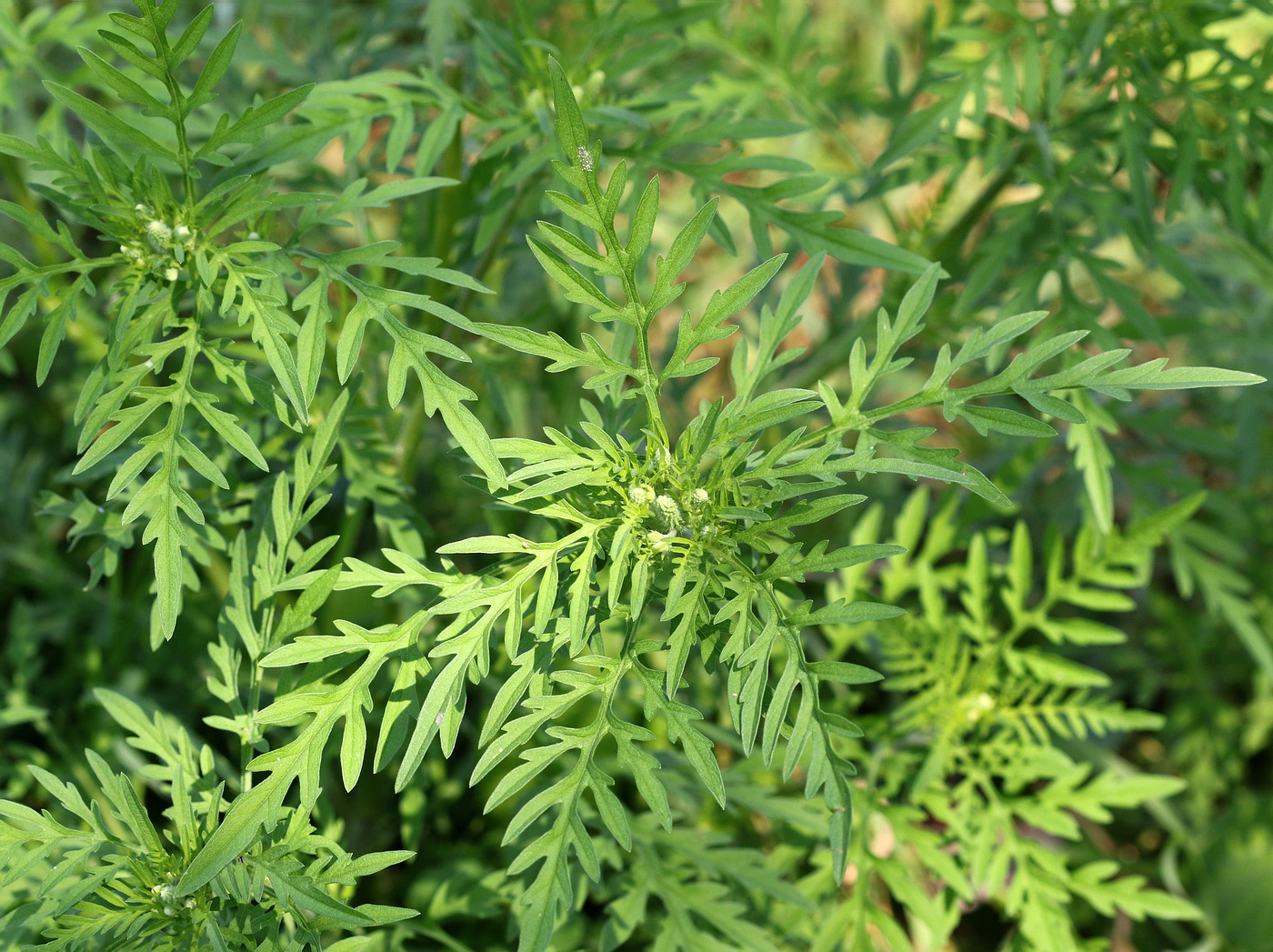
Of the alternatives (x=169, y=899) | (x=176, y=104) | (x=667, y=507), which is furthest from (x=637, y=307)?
(x=169, y=899)

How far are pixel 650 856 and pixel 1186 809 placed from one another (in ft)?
5.99

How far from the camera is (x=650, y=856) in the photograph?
168cm

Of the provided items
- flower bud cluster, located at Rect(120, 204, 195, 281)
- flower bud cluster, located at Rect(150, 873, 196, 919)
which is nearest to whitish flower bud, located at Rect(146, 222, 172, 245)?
flower bud cluster, located at Rect(120, 204, 195, 281)

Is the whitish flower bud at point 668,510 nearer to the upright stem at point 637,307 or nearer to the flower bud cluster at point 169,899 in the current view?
the upright stem at point 637,307

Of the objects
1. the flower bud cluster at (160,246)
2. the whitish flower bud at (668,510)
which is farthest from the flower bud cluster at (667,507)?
the flower bud cluster at (160,246)

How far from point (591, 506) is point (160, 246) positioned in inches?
27.2

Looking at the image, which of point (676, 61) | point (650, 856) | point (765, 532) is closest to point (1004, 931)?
point (650, 856)

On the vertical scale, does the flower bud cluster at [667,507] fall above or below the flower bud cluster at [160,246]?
below

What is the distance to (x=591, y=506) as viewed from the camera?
134 centimetres

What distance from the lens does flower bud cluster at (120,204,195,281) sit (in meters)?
1.36

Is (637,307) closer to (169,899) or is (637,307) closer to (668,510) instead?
(668,510)

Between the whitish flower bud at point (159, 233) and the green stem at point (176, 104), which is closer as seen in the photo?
the green stem at point (176, 104)

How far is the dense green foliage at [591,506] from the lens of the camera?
1.23 m

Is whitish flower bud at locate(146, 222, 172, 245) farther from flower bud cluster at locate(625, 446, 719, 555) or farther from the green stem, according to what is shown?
flower bud cluster at locate(625, 446, 719, 555)
